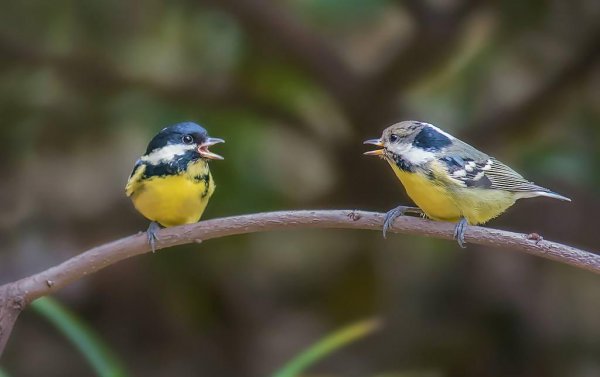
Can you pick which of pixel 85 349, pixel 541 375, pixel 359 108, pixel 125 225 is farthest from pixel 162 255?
pixel 541 375

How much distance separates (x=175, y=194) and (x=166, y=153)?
76mm

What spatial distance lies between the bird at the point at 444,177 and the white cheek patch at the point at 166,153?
309mm

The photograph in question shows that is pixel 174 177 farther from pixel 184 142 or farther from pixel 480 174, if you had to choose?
pixel 480 174

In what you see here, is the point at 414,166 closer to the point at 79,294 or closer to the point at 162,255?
the point at 162,255

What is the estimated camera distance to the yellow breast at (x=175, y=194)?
1493mm

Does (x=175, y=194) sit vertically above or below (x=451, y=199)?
above

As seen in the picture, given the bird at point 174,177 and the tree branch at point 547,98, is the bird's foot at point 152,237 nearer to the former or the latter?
the bird at point 174,177

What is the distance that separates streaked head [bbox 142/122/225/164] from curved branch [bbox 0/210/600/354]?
16 centimetres

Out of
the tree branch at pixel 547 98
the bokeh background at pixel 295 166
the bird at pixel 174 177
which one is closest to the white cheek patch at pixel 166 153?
the bird at pixel 174 177

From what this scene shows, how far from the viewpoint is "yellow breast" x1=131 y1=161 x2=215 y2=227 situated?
1.49 m

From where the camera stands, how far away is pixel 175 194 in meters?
1.50

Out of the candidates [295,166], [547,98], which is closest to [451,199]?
[547,98]

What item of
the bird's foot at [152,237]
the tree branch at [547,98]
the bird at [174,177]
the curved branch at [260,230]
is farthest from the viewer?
the tree branch at [547,98]

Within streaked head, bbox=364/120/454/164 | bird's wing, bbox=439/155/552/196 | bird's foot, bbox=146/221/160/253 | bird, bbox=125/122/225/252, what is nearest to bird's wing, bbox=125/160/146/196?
bird, bbox=125/122/225/252
